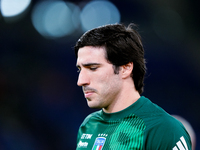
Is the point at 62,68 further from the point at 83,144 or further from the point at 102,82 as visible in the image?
the point at 102,82

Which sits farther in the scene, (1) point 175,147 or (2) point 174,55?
(2) point 174,55

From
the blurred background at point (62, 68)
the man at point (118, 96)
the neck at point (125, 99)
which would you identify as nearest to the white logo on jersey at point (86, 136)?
the man at point (118, 96)

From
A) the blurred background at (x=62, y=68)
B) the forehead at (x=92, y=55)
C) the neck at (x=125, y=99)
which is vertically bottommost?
the blurred background at (x=62, y=68)

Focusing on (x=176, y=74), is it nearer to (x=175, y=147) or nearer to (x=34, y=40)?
(x=34, y=40)

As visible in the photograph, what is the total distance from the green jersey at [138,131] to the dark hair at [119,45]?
10.7 inches

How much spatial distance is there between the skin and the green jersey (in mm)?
89

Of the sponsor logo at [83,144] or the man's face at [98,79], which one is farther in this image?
the sponsor logo at [83,144]

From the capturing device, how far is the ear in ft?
6.34

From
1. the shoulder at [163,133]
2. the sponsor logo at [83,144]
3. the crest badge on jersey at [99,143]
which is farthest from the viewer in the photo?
the sponsor logo at [83,144]

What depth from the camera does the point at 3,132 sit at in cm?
561

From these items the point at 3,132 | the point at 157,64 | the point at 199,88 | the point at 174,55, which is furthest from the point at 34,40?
the point at 199,88

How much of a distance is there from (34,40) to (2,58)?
1.00m

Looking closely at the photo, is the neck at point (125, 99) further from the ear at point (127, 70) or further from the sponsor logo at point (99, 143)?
the sponsor logo at point (99, 143)

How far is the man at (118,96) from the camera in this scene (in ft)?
5.43
